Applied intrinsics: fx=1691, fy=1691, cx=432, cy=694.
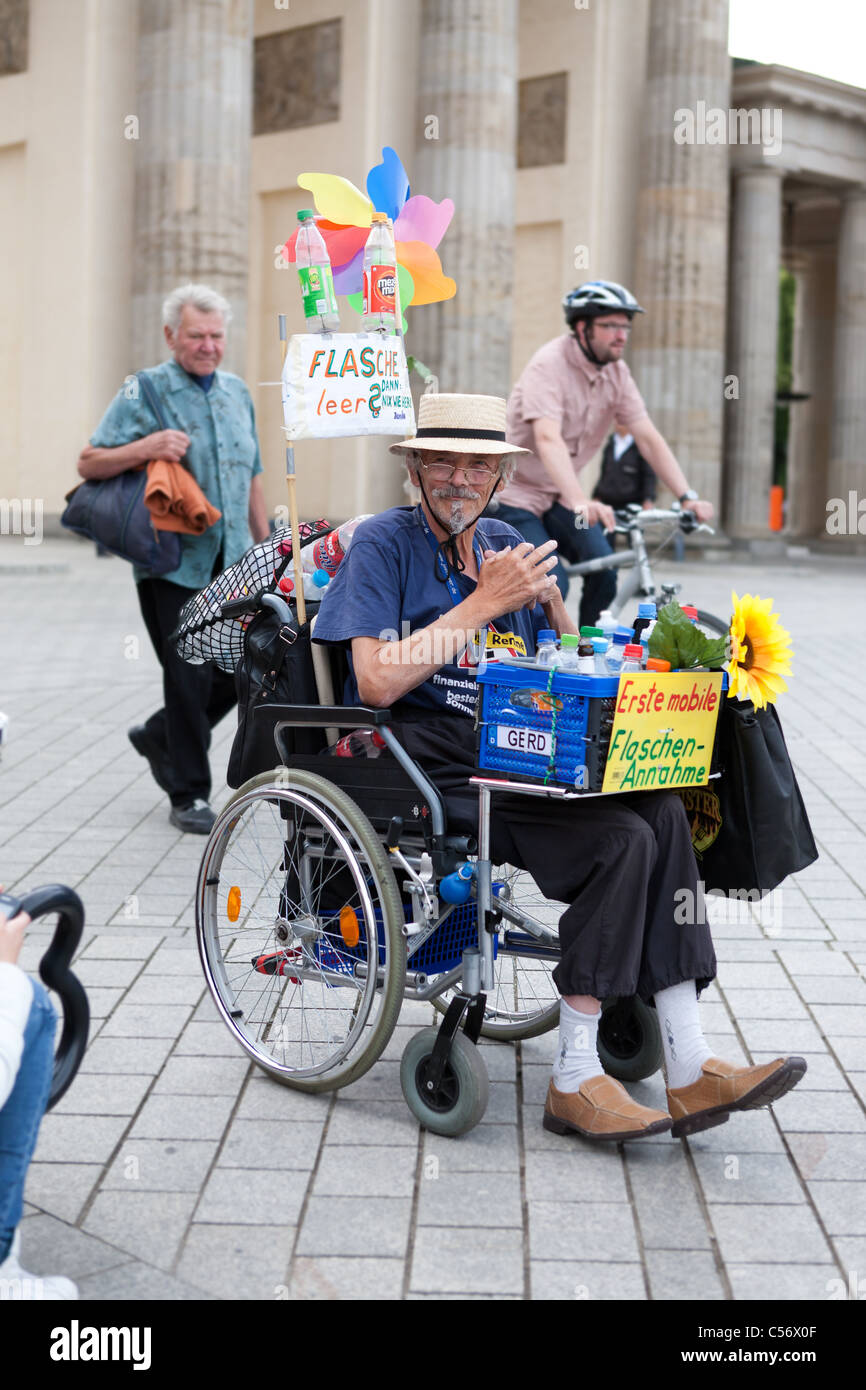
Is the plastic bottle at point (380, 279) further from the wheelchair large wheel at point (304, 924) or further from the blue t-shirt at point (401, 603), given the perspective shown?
the wheelchair large wheel at point (304, 924)

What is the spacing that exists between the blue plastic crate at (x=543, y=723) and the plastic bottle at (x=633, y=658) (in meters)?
0.19

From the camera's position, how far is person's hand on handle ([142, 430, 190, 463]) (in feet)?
20.1

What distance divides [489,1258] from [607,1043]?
0.95 metres

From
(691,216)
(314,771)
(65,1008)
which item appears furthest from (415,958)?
(691,216)

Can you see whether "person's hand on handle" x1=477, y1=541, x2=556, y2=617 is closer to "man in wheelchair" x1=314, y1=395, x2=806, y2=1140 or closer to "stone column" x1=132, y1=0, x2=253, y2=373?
"man in wheelchair" x1=314, y1=395, x2=806, y2=1140

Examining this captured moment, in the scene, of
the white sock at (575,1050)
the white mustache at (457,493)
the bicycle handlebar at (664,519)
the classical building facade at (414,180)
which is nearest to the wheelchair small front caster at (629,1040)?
the white sock at (575,1050)

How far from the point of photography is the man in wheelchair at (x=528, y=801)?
10.8 ft

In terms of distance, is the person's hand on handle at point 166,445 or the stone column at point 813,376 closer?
the person's hand on handle at point 166,445

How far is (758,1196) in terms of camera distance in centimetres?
322

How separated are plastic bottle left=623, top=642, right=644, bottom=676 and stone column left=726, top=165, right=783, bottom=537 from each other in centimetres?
2437

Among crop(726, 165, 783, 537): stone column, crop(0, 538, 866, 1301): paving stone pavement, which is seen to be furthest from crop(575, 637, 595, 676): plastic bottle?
crop(726, 165, 783, 537): stone column

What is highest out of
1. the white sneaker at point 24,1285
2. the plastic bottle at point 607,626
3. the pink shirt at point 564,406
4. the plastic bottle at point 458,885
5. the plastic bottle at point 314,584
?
the pink shirt at point 564,406

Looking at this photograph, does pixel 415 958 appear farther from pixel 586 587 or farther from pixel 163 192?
pixel 163 192

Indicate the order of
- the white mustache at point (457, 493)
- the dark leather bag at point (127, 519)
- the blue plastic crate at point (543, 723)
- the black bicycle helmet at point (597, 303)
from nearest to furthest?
the blue plastic crate at point (543, 723) → the white mustache at point (457, 493) → the dark leather bag at point (127, 519) → the black bicycle helmet at point (597, 303)
